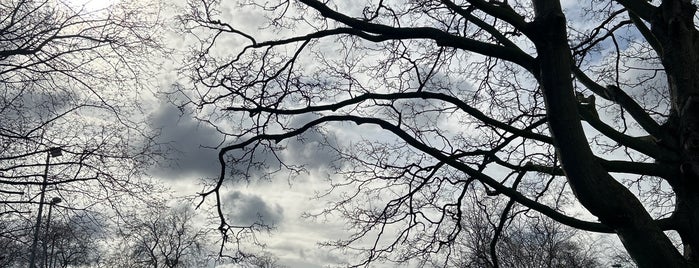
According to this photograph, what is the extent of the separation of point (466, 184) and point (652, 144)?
2353 mm

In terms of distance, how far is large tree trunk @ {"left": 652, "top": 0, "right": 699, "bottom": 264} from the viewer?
5270 millimetres

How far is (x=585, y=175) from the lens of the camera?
435 centimetres

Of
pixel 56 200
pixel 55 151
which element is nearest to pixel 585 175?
pixel 55 151

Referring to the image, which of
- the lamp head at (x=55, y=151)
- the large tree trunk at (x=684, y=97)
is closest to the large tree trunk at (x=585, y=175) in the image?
the large tree trunk at (x=684, y=97)

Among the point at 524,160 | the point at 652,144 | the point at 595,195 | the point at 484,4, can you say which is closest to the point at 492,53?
the point at 484,4

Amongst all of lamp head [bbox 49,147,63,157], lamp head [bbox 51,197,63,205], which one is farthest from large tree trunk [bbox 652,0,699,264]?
lamp head [bbox 51,197,63,205]

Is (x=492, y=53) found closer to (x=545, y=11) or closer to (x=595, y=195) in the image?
(x=545, y=11)

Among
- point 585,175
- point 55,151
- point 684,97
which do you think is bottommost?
point 585,175

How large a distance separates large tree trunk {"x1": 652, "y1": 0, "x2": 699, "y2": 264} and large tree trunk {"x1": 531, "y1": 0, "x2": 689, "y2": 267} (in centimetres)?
101

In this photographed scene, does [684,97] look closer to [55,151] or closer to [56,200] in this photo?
[55,151]

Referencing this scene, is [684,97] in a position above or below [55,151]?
below

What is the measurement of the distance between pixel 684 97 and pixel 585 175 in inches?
83.4

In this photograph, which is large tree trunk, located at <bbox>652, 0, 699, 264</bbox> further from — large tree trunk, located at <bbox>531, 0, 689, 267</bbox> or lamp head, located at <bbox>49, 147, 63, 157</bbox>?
lamp head, located at <bbox>49, 147, 63, 157</bbox>

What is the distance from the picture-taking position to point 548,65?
4.56 metres
